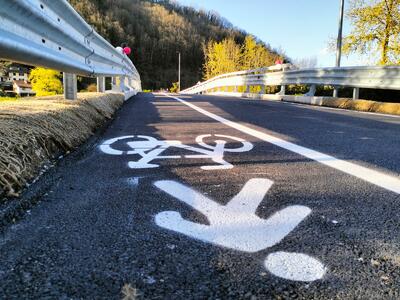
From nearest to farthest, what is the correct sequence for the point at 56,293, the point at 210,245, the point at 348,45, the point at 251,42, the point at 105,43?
the point at 56,293 < the point at 210,245 < the point at 105,43 < the point at 348,45 < the point at 251,42

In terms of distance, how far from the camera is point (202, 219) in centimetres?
165

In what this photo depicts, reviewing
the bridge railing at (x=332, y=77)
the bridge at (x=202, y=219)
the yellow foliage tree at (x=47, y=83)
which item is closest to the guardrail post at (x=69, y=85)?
the bridge at (x=202, y=219)

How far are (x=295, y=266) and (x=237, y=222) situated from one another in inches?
16.3

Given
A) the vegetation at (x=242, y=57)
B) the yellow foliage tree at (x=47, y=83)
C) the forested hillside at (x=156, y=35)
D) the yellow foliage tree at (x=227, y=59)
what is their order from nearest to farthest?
the yellow foliage tree at (x=47, y=83)
the vegetation at (x=242, y=57)
the yellow foliage tree at (x=227, y=59)
the forested hillside at (x=156, y=35)

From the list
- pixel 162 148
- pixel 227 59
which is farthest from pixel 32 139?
pixel 227 59

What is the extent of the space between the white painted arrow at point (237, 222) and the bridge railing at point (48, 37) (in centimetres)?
169

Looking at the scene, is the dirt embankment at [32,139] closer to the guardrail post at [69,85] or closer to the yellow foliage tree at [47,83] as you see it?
the guardrail post at [69,85]

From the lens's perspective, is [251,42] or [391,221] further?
[251,42]

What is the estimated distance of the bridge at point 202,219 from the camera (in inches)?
44.5

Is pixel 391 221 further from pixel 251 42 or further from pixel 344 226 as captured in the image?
pixel 251 42

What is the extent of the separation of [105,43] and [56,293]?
21.9 feet

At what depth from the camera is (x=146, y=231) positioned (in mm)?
1520

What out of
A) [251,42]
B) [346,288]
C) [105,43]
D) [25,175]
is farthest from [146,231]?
[251,42]

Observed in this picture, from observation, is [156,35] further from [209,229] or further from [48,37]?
[209,229]
